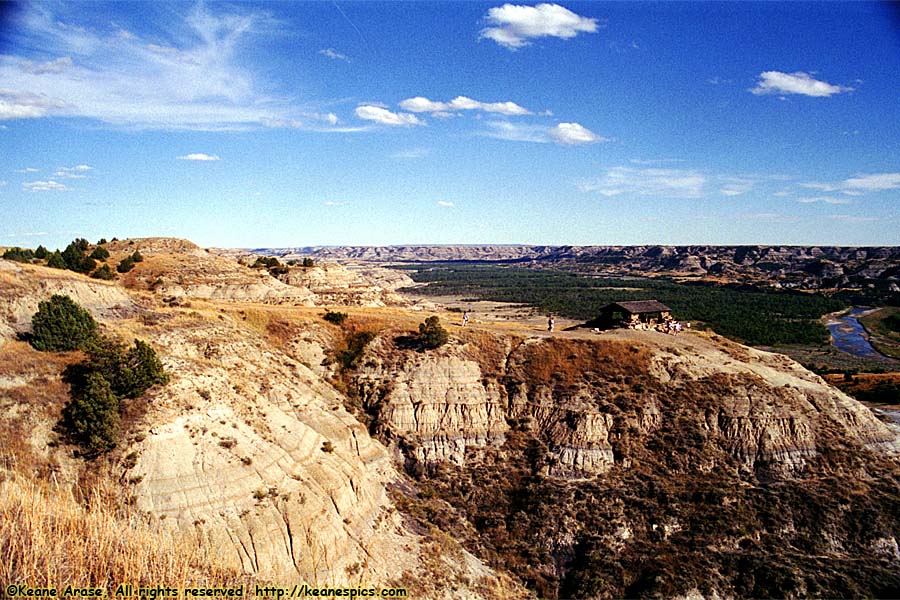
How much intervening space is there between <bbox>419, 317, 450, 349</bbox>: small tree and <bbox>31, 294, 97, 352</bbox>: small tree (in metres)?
27.6

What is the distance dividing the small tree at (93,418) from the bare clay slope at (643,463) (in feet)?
64.4

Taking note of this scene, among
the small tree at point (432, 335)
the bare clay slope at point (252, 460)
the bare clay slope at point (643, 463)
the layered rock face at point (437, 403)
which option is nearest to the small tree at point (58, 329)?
the bare clay slope at point (252, 460)

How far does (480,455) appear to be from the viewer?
44938mm

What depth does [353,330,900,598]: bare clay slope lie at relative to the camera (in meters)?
34.7

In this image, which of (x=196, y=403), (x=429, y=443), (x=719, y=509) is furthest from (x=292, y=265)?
(x=719, y=509)

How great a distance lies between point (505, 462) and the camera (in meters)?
44.3

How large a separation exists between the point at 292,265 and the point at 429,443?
162 feet

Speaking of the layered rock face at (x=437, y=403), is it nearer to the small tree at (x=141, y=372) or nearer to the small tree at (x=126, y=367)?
the small tree at (x=141, y=372)

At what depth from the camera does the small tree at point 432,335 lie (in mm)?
51094

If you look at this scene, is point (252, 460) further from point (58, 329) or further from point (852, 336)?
point (852, 336)

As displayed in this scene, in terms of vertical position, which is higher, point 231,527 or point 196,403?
point 196,403

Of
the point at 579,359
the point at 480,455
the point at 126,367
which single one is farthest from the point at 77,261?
the point at 579,359

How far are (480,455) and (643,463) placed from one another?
44.3 ft

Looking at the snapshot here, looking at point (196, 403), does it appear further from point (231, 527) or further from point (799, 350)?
point (799, 350)
